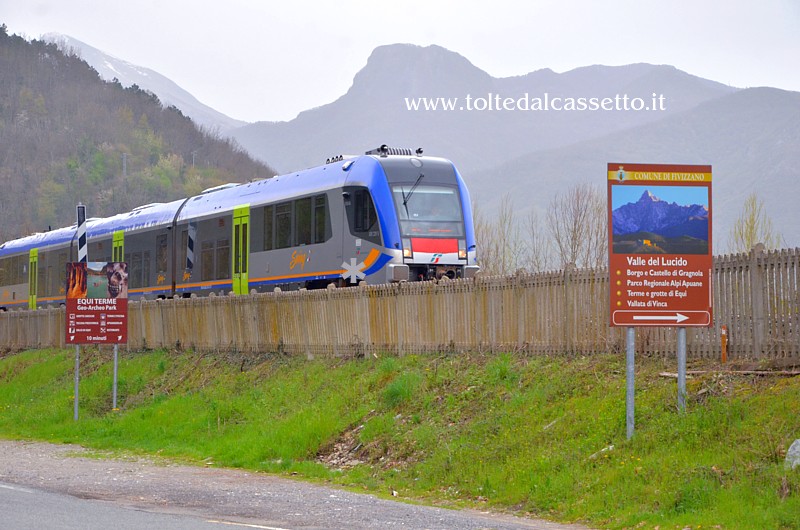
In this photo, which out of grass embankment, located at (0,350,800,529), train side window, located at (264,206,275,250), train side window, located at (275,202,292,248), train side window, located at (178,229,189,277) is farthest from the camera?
train side window, located at (178,229,189,277)

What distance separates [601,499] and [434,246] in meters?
13.9

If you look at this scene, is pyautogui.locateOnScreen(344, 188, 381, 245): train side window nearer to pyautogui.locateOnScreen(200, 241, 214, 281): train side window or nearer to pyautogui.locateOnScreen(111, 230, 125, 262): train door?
pyautogui.locateOnScreen(200, 241, 214, 281): train side window

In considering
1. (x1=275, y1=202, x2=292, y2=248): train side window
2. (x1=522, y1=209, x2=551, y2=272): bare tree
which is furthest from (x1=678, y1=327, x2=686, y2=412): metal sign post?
(x1=522, y1=209, x2=551, y2=272): bare tree

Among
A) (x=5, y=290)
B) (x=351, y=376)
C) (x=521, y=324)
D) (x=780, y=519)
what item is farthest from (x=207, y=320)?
(x=5, y=290)

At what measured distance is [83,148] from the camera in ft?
449

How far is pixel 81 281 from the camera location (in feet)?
86.2

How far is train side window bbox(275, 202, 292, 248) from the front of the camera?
28.9 m

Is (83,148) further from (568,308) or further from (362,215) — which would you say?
(568,308)

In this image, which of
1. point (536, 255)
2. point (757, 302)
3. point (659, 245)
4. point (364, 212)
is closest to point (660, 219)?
point (659, 245)

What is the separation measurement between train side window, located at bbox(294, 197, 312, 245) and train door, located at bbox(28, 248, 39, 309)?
22.0m

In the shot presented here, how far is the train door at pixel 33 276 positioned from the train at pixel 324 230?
38.3ft

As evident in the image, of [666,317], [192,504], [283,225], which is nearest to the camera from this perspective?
[192,504]

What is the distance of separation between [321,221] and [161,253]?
1079 cm

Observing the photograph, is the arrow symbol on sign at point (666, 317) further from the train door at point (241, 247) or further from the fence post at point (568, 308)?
the train door at point (241, 247)
